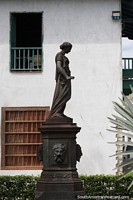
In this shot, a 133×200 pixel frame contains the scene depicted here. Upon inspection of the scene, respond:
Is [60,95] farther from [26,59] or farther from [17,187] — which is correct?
[26,59]

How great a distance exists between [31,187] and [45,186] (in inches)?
135

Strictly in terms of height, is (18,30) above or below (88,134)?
above

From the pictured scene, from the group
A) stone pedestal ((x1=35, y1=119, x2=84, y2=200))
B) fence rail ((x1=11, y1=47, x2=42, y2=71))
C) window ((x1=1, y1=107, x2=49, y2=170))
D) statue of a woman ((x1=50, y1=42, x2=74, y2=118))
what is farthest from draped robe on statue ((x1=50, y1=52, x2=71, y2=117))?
fence rail ((x1=11, y1=47, x2=42, y2=71))

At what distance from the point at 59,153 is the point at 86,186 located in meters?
3.63

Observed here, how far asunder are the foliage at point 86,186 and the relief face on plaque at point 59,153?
11.3ft

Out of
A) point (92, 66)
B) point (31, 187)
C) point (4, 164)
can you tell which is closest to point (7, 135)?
point (4, 164)

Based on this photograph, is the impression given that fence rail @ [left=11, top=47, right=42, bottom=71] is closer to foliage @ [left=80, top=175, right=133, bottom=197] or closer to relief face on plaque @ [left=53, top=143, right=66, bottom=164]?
foliage @ [left=80, top=175, right=133, bottom=197]

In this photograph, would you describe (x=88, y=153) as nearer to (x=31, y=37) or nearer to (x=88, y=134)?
(x=88, y=134)

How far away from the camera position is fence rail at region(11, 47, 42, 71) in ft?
54.2

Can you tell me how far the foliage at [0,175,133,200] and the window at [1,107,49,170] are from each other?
912 mm

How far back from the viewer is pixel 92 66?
1633 centimetres

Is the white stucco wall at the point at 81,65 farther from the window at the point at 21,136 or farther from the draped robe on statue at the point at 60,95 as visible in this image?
the draped robe on statue at the point at 60,95

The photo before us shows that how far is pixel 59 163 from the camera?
11.7 meters

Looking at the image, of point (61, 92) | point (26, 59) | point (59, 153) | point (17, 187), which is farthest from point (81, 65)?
point (59, 153)
